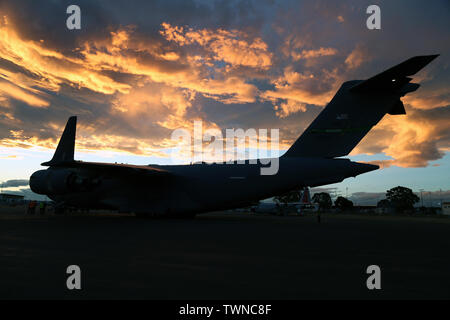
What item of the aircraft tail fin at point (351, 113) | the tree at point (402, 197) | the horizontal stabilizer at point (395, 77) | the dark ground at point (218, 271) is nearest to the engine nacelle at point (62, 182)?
the dark ground at point (218, 271)

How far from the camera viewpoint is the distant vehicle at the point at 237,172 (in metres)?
14.1

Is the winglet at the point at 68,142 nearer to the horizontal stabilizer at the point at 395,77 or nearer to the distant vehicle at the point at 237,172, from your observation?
the distant vehicle at the point at 237,172

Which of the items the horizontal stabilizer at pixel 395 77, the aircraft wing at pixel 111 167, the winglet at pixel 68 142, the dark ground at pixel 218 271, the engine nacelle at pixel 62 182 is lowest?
the dark ground at pixel 218 271

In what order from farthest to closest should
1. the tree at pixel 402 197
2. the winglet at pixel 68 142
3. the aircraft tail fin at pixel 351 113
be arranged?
the tree at pixel 402 197 → the winglet at pixel 68 142 → the aircraft tail fin at pixel 351 113

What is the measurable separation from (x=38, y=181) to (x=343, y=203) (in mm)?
111201

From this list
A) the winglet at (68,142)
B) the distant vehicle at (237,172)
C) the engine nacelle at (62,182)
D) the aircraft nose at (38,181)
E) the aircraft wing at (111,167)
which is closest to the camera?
the distant vehicle at (237,172)

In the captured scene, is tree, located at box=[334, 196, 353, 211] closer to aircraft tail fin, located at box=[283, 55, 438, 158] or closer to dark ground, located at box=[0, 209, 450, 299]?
aircraft tail fin, located at box=[283, 55, 438, 158]

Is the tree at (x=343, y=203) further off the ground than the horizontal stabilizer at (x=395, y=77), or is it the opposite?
the horizontal stabilizer at (x=395, y=77)

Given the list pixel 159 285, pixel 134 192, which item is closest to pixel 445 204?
pixel 134 192

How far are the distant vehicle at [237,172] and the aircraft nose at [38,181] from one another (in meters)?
0.06

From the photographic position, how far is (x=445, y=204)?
5375cm
